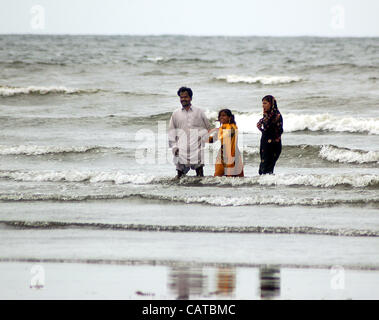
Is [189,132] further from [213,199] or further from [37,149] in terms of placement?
[37,149]

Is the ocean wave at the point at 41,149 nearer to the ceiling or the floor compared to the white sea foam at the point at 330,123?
nearer to the floor

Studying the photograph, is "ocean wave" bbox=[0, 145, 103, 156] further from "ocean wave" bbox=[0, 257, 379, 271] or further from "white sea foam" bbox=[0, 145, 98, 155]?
"ocean wave" bbox=[0, 257, 379, 271]

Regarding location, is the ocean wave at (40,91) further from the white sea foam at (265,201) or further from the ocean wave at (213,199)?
the white sea foam at (265,201)

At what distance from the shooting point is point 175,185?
9.98 meters

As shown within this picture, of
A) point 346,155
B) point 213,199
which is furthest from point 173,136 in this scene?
point 346,155

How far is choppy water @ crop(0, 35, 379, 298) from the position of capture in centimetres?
723

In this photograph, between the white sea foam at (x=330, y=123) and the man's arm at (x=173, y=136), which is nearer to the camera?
the man's arm at (x=173, y=136)

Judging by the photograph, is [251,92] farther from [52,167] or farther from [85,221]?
[85,221]

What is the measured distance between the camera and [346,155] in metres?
12.5

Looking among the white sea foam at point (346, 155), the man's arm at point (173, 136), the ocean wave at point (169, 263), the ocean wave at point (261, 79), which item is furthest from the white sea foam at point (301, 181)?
the ocean wave at point (261, 79)

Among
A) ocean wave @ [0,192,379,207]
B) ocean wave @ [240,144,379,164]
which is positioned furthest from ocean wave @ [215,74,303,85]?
ocean wave @ [0,192,379,207]

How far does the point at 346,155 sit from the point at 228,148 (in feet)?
13.4

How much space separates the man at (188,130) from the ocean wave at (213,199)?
2.06 feet

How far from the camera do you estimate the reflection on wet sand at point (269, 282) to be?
5.30 m
